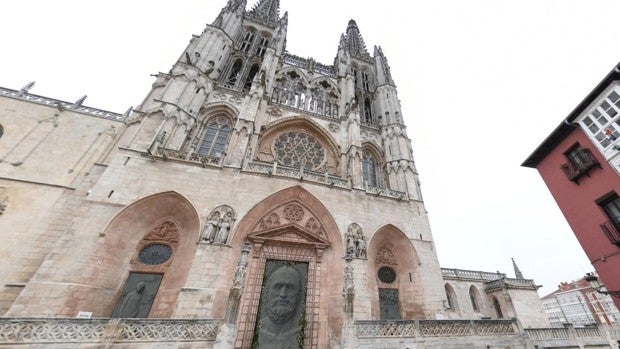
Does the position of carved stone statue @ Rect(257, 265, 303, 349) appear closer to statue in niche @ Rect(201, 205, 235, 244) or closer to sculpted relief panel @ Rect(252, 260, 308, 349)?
sculpted relief panel @ Rect(252, 260, 308, 349)

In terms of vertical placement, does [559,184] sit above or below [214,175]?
above

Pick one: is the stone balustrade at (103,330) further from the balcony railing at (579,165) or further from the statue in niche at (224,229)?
the balcony railing at (579,165)

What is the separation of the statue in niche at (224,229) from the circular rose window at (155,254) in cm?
226

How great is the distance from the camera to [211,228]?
877 centimetres

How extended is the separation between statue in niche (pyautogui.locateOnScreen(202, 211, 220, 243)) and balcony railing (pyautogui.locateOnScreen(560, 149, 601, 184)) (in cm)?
1471

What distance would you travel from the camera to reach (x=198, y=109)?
1284 cm

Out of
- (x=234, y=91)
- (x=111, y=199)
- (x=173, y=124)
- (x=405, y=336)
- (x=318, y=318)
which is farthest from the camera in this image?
(x=234, y=91)

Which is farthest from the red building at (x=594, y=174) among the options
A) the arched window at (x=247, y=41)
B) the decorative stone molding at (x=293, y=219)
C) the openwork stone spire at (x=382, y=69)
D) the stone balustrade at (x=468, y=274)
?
the arched window at (x=247, y=41)

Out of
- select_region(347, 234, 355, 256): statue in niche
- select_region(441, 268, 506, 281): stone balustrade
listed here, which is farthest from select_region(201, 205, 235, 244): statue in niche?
select_region(441, 268, 506, 281): stone balustrade

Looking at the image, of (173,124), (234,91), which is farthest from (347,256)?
(234,91)

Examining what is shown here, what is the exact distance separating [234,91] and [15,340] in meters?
13.7

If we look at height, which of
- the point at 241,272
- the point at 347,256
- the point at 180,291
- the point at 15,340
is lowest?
the point at 15,340

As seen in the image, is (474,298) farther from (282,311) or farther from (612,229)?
(282,311)

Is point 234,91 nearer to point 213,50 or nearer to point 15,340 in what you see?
point 213,50
